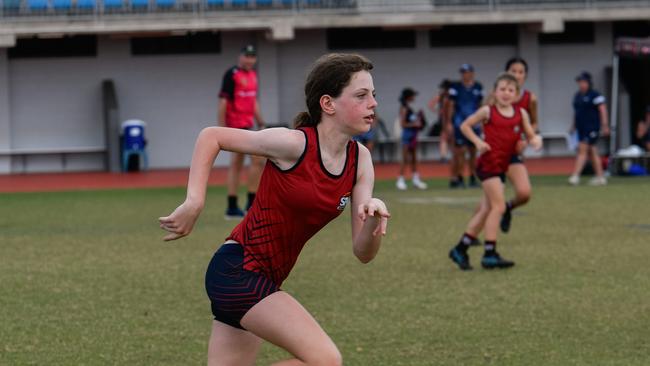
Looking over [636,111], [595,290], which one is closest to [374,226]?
[595,290]

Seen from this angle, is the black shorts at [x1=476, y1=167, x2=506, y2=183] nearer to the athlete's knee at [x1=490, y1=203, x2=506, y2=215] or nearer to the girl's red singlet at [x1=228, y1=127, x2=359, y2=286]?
the athlete's knee at [x1=490, y1=203, x2=506, y2=215]

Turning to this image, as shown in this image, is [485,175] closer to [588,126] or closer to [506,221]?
[506,221]

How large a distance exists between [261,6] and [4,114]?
7.94 m

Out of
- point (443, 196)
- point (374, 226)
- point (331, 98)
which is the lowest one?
point (443, 196)

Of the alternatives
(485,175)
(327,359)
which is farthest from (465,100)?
(327,359)

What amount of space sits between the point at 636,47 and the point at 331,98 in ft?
82.4

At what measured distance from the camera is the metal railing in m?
35.6

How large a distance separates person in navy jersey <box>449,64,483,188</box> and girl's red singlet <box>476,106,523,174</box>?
452 inches

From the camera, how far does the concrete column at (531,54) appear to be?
126ft

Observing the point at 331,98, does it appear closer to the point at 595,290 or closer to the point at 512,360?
the point at 512,360

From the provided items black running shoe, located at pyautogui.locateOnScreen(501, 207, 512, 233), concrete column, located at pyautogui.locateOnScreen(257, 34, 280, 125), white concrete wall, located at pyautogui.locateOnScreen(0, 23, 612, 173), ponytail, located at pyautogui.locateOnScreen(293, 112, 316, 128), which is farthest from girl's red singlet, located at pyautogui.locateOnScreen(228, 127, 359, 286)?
concrete column, located at pyautogui.locateOnScreen(257, 34, 280, 125)

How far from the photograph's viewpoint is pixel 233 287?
5.45 meters

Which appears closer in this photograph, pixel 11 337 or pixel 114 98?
pixel 11 337

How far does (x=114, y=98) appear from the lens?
118 feet
